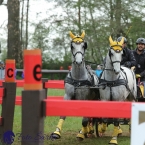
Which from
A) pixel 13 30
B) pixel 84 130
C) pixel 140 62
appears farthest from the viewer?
pixel 13 30

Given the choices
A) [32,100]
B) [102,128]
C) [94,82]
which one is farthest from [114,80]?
[32,100]

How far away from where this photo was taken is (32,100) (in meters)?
3.38

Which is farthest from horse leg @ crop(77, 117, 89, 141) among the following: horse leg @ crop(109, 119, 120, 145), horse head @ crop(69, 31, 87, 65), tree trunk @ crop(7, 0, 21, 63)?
tree trunk @ crop(7, 0, 21, 63)

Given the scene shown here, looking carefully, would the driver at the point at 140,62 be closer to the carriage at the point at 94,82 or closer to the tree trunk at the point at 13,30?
the carriage at the point at 94,82

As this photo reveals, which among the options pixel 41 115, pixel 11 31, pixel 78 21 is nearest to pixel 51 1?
pixel 78 21

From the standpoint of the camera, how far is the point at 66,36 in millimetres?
33312

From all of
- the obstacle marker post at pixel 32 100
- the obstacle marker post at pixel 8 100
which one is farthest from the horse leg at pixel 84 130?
the obstacle marker post at pixel 32 100

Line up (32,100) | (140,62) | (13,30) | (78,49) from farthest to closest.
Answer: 1. (13,30)
2. (140,62)
3. (78,49)
4. (32,100)

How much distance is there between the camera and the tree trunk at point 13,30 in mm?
26938

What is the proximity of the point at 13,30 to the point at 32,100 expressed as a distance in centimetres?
2519

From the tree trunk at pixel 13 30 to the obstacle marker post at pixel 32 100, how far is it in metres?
23.7

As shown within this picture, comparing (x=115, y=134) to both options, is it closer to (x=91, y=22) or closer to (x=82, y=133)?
(x=82, y=133)

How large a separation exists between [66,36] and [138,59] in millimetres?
24045

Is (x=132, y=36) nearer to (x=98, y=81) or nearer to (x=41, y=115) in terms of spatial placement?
(x=98, y=81)
